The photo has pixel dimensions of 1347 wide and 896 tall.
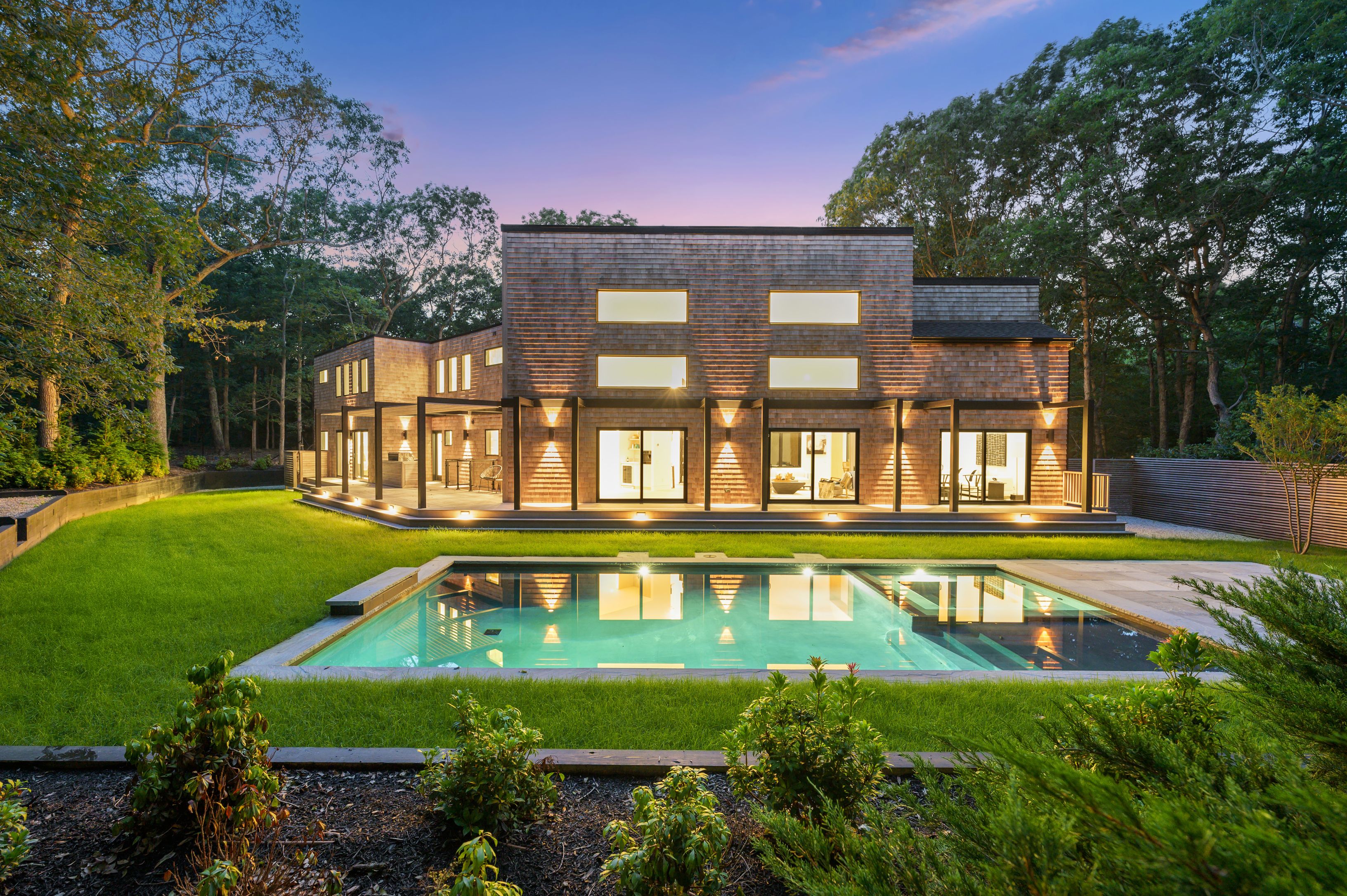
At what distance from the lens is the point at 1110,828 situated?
66 centimetres

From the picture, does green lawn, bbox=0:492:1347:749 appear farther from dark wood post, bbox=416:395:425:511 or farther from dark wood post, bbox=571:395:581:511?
dark wood post, bbox=571:395:581:511

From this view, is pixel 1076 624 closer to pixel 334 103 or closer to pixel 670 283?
pixel 670 283

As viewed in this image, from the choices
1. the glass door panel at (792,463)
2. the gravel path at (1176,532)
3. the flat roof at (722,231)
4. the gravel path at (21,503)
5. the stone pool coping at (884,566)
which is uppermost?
the flat roof at (722,231)

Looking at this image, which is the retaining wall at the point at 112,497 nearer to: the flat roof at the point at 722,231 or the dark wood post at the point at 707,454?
the flat roof at the point at 722,231

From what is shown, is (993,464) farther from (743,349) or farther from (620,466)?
(620,466)

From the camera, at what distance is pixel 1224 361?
21.7 m

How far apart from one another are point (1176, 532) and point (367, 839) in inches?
623

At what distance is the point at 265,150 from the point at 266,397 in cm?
1437

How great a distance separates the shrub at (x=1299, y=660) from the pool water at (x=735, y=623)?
12.8 ft

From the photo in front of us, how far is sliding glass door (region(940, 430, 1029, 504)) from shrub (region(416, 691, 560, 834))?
45.3ft

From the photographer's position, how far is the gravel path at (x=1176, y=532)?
37.2 ft

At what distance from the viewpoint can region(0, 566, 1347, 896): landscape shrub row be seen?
2.09 ft

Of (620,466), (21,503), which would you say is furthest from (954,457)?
(21,503)

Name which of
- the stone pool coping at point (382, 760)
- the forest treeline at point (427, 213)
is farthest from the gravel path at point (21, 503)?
the stone pool coping at point (382, 760)
